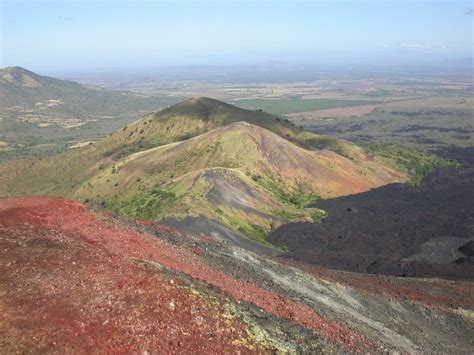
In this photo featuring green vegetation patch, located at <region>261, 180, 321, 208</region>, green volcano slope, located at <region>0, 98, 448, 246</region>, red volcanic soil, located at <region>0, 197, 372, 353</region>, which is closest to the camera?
red volcanic soil, located at <region>0, 197, 372, 353</region>

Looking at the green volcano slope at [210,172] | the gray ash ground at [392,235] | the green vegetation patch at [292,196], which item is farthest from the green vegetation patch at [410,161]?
the green vegetation patch at [292,196]

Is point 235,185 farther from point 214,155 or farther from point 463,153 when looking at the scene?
point 463,153

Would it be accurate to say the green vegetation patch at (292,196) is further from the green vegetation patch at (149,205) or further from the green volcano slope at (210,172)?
the green vegetation patch at (149,205)

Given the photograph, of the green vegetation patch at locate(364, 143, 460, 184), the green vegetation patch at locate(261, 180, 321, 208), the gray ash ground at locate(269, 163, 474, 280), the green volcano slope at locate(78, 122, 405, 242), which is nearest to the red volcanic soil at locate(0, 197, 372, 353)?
the gray ash ground at locate(269, 163, 474, 280)

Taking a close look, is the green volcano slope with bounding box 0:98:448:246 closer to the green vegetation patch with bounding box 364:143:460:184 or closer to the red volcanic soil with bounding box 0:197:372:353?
the green vegetation patch with bounding box 364:143:460:184

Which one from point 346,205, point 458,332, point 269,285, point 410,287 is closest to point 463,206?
point 346,205

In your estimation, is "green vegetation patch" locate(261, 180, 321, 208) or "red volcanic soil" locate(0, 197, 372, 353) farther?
"green vegetation patch" locate(261, 180, 321, 208)

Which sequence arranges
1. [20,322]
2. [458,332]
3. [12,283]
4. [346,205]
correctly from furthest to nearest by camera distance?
1. [346,205]
2. [458,332]
3. [12,283]
4. [20,322]
